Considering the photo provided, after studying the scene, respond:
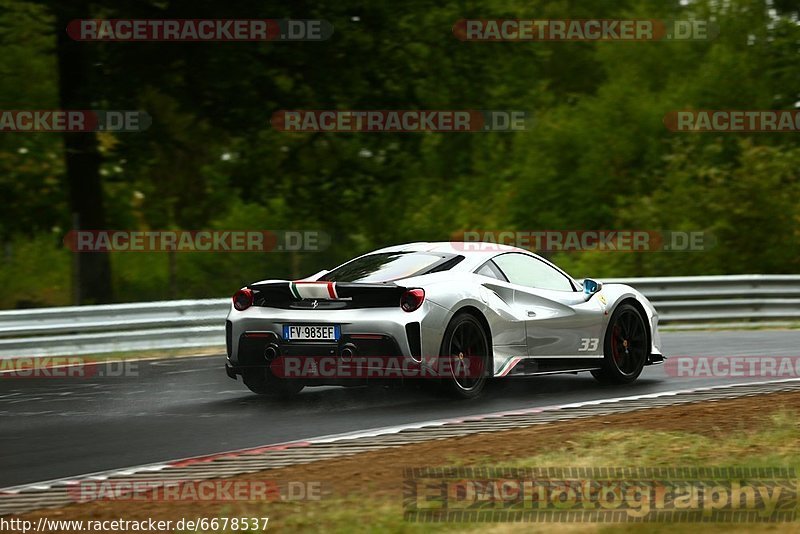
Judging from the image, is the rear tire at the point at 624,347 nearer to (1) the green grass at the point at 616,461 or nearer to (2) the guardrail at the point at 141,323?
(1) the green grass at the point at 616,461

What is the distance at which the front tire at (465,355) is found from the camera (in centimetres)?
1034

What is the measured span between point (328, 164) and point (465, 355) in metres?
13.5

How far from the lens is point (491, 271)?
11.1 m

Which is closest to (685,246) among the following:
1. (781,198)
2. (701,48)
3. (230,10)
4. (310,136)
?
(781,198)

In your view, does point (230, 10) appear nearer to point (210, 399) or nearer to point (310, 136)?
point (310, 136)

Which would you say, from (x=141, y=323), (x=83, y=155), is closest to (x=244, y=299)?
(x=141, y=323)

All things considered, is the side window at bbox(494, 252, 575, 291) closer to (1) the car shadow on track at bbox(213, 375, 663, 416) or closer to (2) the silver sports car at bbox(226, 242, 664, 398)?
(2) the silver sports car at bbox(226, 242, 664, 398)

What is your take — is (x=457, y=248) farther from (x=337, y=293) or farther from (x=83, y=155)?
(x=83, y=155)

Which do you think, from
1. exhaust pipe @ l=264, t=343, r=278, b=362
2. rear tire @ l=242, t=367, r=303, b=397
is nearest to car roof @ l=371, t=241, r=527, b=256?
rear tire @ l=242, t=367, r=303, b=397

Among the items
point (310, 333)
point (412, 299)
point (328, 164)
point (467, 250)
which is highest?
point (328, 164)

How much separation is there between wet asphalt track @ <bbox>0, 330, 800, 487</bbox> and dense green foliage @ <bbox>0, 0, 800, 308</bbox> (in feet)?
24.1

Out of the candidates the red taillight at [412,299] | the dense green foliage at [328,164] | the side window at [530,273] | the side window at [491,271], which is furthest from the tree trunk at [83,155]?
the red taillight at [412,299]

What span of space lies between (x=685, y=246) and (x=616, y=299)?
46.5 ft

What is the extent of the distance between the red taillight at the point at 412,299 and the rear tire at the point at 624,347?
2.49 metres
